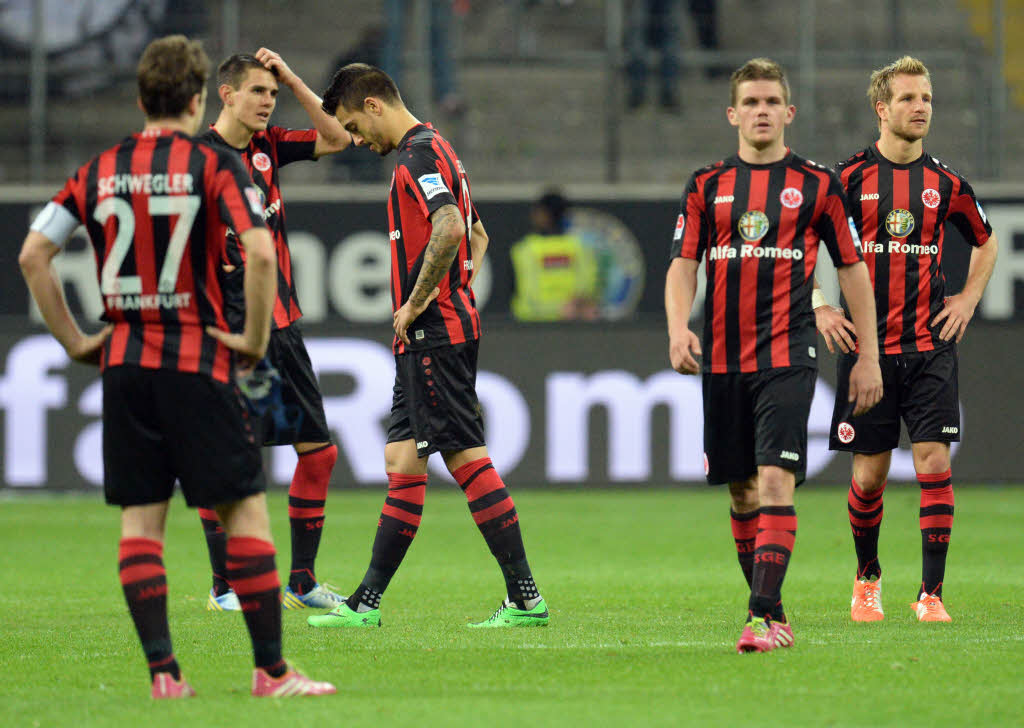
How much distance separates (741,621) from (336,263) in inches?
344

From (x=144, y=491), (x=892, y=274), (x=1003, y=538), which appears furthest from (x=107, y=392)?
(x=1003, y=538)

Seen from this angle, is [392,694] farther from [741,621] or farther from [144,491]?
[741,621]

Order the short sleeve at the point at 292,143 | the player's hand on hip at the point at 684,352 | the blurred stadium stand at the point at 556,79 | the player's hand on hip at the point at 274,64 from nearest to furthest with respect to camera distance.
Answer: the player's hand on hip at the point at 684,352, the player's hand on hip at the point at 274,64, the short sleeve at the point at 292,143, the blurred stadium stand at the point at 556,79

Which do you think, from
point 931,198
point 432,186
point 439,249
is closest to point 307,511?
point 439,249

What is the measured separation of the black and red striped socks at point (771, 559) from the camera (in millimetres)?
5379

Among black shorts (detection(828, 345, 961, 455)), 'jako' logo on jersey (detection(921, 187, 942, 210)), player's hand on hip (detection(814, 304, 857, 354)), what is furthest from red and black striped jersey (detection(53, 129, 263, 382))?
'jako' logo on jersey (detection(921, 187, 942, 210))

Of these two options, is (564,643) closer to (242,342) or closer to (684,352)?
(684,352)

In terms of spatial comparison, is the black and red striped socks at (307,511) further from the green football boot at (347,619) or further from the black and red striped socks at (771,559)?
the black and red striped socks at (771,559)

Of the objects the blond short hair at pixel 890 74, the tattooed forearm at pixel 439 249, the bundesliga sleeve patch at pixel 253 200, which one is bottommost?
the tattooed forearm at pixel 439 249

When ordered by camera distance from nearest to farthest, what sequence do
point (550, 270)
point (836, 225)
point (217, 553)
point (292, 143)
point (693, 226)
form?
point (836, 225), point (693, 226), point (217, 553), point (292, 143), point (550, 270)

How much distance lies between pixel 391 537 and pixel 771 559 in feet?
5.26

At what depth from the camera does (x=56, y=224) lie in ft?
14.8

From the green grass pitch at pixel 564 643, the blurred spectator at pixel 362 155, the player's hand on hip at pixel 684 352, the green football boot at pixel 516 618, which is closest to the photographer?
the green grass pitch at pixel 564 643

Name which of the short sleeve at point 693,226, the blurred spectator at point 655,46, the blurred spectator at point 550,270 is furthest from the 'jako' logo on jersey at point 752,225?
the blurred spectator at point 655,46
